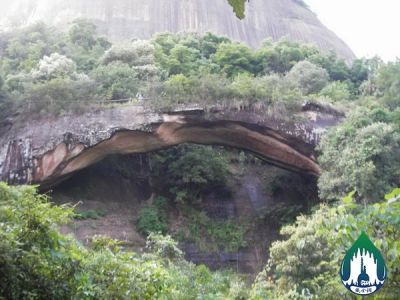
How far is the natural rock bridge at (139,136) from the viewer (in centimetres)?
1405

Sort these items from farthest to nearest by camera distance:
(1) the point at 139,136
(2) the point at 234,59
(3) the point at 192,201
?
(2) the point at 234,59 < (3) the point at 192,201 < (1) the point at 139,136

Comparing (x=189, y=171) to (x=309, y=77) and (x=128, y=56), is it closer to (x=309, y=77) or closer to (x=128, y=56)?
(x=128, y=56)

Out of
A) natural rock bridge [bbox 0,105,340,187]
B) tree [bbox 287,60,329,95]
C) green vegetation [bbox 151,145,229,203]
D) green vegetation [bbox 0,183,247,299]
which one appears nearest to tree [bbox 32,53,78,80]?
natural rock bridge [bbox 0,105,340,187]

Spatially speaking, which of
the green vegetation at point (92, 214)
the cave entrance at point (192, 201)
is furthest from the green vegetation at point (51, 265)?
the green vegetation at point (92, 214)

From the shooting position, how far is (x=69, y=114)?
1459 cm

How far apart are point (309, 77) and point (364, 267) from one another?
18.5 m

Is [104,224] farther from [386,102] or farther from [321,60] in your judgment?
[321,60]

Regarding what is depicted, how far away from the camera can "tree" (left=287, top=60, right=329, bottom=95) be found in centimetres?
2000

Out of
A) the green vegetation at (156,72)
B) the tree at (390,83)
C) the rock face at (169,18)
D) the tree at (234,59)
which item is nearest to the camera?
the green vegetation at (156,72)

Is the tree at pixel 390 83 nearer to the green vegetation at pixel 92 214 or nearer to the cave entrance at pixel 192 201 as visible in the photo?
the cave entrance at pixel 192 201

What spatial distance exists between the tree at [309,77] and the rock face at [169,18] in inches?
451

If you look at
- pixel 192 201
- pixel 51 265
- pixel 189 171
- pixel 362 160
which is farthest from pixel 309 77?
pixel 51 265

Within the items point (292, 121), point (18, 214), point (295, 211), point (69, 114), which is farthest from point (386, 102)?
point (18, 214)

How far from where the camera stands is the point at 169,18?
32.0 meters
